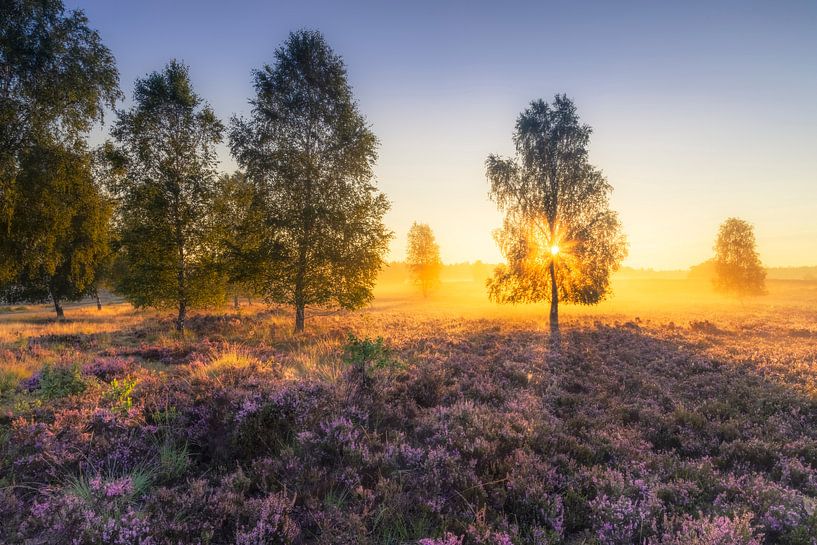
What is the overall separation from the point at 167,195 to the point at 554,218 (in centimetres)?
2258

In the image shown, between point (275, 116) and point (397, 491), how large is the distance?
18675 mm

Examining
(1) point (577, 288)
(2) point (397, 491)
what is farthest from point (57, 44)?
(1) point (577, 288)

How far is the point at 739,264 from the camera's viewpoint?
49.2m

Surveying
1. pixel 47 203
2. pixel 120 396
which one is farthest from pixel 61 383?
pixel 47 203

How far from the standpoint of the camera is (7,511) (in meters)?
3.42

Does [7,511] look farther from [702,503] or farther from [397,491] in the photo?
[702,503]

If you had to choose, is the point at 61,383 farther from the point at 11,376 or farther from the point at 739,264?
the point at 739,264

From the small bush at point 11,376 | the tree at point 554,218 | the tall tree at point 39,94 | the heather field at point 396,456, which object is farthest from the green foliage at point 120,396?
the tree at point 554,218

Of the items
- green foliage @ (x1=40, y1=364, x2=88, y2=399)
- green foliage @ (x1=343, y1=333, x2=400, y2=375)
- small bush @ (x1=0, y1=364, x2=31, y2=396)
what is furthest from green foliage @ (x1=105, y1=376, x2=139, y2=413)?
green foliage @ (x1=343, y1=333, x2=400, y2=375)

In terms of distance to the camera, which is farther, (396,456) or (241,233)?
(241,233)

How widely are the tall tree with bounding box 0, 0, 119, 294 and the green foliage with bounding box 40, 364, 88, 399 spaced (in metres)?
12.9

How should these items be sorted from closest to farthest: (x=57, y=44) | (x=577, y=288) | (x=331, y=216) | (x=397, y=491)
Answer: (x=397, y=491) < (x=57, y=44) < (x=331, y=216) < (x=577, y=288)

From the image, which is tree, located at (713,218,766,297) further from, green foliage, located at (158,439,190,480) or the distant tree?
the distant tree

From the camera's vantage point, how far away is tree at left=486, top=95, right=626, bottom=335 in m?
23.4
